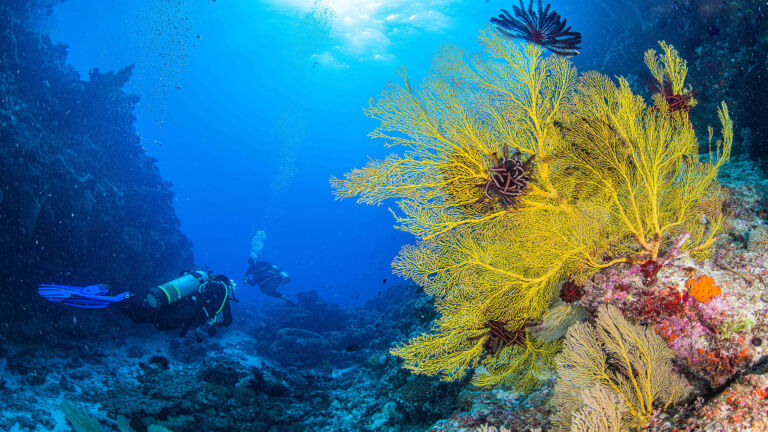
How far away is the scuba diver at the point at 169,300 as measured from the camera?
8.16 meters

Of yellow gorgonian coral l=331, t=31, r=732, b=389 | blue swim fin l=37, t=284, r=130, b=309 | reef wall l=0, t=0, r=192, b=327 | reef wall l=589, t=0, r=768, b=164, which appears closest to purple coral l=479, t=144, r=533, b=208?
yellow gorgonian coral l=331, t=31, r=732, b=389

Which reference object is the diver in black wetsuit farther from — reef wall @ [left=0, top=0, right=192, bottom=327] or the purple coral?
the purple coral

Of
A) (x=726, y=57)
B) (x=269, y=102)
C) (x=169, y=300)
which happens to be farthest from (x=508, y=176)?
(x=269, y=102)

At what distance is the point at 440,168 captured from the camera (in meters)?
3.54

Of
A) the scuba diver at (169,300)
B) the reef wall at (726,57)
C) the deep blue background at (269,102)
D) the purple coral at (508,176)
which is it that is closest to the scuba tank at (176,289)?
the scuba diver at (169,300)

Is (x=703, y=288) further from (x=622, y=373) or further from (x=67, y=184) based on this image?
(x=67, y=184)

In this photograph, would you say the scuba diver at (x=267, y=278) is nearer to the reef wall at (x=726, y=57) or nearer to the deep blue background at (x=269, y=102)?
the deep blue background at (x=269, y=102)

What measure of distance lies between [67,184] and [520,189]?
45.7 feet

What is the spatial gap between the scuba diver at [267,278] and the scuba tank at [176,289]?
5930 mm

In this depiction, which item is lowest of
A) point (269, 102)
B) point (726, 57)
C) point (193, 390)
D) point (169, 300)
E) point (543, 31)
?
point (193, 390)

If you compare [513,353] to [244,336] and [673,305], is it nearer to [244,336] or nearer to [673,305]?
[673,305]

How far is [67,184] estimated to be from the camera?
10.4 meters

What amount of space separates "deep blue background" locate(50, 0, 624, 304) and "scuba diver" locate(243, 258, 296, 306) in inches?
401

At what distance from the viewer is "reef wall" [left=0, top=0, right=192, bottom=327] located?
886 cm
